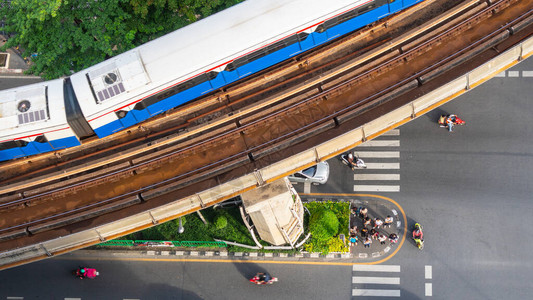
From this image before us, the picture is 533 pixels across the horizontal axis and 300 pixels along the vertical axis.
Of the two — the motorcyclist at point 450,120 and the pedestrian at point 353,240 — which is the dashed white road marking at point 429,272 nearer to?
the pedestrian at point 353,240

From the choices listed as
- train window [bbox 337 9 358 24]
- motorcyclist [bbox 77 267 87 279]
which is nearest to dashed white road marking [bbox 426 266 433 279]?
train window [bbox 337 9 358 24]

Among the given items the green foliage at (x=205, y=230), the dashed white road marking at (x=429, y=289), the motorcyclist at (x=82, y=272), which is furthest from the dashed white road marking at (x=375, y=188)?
the motorcyclist at (x=82, y=272)

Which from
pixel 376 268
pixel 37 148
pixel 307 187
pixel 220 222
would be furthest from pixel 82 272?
pixel 376 268

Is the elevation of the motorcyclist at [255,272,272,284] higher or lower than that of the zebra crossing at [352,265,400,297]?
higher

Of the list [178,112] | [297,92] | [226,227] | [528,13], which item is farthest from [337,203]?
[528,13]

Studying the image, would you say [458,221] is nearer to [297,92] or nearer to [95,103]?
[297,92]

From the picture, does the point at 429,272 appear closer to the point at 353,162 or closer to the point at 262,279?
the point at 353,162

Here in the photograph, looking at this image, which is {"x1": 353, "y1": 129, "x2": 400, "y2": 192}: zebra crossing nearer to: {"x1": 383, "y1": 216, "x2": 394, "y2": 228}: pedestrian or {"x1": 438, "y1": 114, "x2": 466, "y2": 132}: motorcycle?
{"x1": 383, "y1": 216, "x2": 394, "y2": 228}: pedestrian
